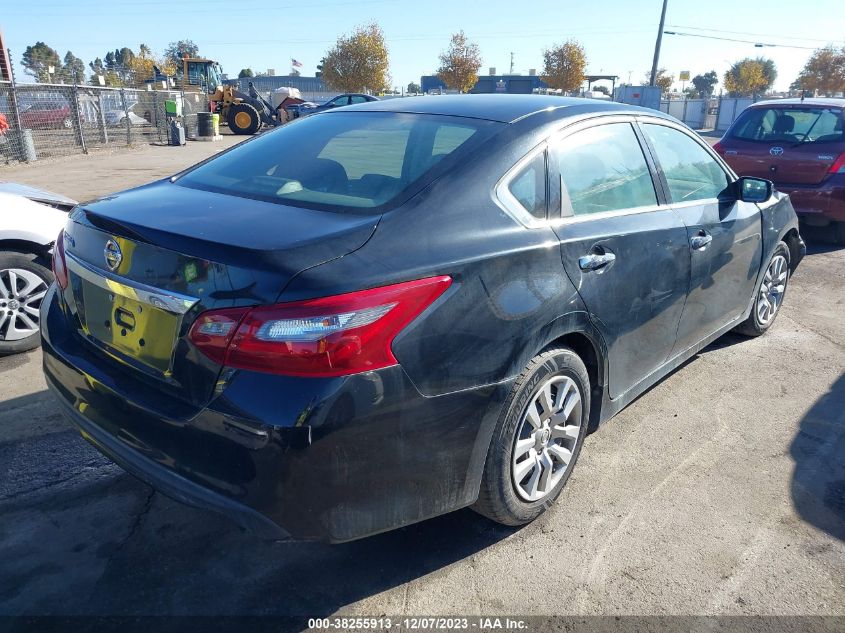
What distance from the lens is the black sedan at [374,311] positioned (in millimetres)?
1907

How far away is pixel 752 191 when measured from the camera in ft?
12.9

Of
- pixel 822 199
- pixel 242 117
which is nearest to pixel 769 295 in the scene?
pixel 822 199

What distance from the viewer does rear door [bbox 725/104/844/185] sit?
7289mm

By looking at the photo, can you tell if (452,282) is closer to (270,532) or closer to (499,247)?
(499,247)

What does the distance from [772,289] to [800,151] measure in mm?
3399

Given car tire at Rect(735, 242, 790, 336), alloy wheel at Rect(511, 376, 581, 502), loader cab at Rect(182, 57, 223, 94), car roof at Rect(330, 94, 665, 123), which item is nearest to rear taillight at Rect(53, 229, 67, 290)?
car roof at Rect(330, 94, 665, 123)

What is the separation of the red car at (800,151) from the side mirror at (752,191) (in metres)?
3.99

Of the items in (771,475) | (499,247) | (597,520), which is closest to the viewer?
(499,247)

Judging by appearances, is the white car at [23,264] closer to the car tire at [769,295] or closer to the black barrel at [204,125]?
the car tire at [769,295]

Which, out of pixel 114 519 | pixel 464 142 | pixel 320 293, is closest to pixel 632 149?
pixel 464 142

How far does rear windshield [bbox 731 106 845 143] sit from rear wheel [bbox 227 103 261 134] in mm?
22548

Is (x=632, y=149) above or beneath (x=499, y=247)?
→ above

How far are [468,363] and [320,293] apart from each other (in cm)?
59

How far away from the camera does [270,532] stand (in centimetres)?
199
